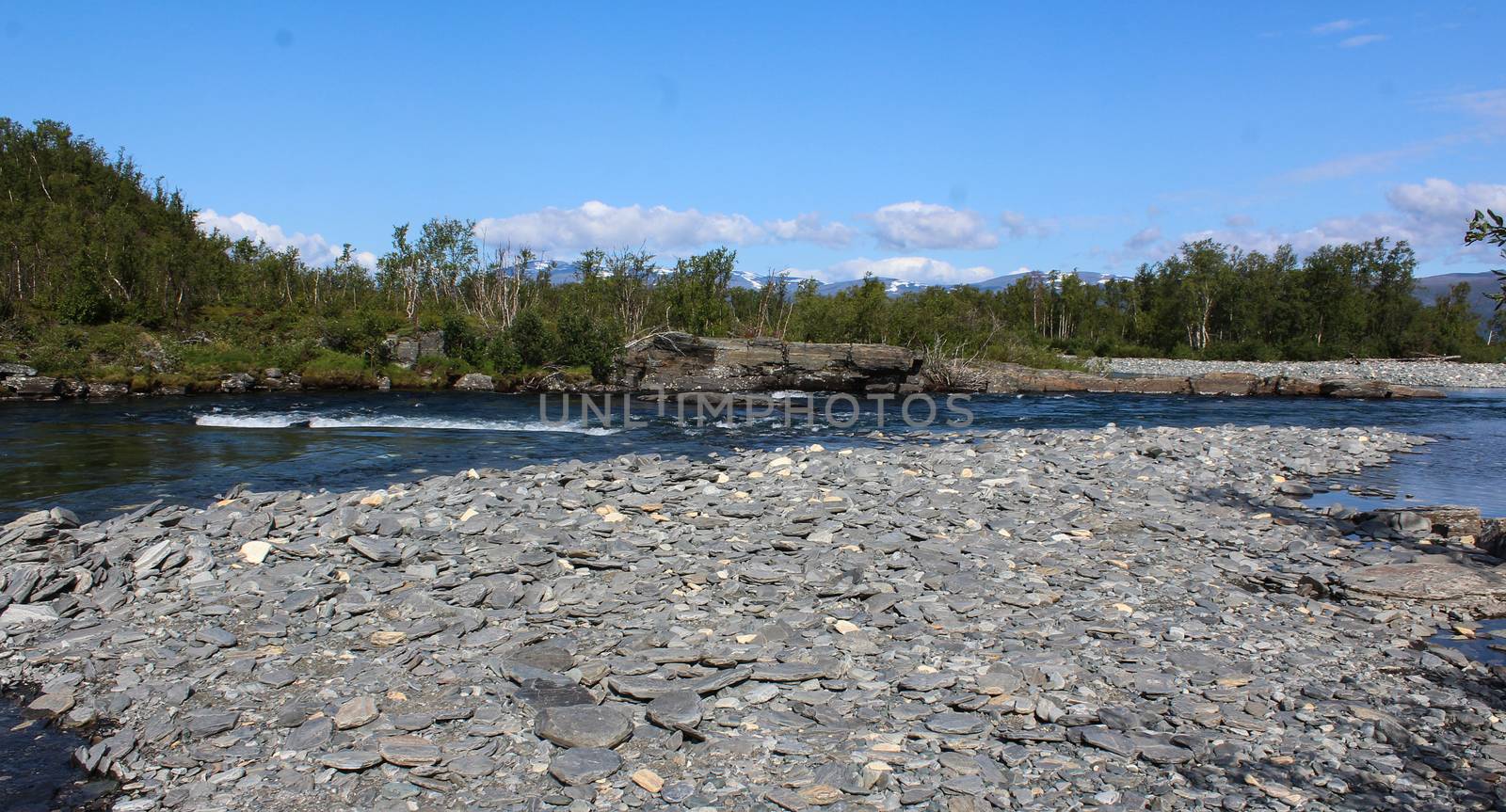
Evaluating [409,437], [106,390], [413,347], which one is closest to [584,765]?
[409,437]

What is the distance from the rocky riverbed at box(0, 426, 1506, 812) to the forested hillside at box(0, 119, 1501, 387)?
35574 mm

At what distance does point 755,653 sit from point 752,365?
1570 inches

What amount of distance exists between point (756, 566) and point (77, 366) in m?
41.6

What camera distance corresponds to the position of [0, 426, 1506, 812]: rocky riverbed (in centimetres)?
516

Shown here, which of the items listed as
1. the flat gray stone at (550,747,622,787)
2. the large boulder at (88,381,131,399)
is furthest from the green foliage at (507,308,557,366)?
the flat gray stone at (550,747,622,787)

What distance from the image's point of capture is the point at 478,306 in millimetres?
60438

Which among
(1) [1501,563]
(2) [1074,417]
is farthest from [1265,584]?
(2) [1074,417]

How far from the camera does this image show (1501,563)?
31.7 feet

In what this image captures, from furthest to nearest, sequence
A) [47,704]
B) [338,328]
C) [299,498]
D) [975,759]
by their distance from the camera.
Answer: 1. [338,328]
2. [299,498]
3. [47,704]
4. [975,759]

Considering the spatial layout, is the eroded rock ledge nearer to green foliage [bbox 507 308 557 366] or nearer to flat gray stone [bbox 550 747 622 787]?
green foliage [bbox 507 308 557 366]

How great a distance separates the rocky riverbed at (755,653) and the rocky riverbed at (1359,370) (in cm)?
5055

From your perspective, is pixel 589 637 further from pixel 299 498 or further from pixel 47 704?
pixel 299 498

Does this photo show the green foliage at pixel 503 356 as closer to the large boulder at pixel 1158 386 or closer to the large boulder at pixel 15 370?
the large boulder at pixel 15 370

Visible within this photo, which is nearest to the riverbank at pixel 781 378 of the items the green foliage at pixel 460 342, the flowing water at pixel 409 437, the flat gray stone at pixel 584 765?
the green foliage at pixel 460 342
